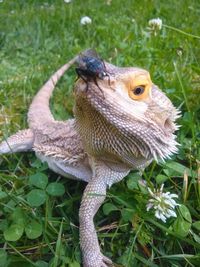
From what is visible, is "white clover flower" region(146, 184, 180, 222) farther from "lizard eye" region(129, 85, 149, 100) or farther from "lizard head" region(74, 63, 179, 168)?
"lizard eye" region(129, 85, 149, 100)

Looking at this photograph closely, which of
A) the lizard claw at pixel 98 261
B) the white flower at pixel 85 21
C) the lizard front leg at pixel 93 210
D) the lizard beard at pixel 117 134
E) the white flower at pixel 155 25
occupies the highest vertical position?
the white flower at pixel 155 25

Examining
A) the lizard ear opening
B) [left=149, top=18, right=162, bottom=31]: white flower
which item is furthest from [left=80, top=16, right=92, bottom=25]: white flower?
the lizard ear opening

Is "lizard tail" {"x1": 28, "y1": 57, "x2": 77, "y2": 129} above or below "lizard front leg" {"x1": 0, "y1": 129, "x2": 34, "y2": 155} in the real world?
above

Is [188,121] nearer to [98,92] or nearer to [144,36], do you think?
[98,92]

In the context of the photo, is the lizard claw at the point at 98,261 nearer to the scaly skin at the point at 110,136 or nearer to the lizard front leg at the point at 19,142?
the scaly skin at the point at 110,136

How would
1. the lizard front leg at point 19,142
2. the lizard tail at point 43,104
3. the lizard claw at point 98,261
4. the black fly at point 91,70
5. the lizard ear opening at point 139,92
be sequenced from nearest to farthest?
the black fly at point 91,70, the lizard ear opening at point 139,92, the lizard claw at point 98,261, the lizard front leg at point 19,142, the lizard tail at point 43,104

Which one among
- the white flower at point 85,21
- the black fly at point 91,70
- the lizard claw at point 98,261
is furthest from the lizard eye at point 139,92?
the white flower at point 85,21

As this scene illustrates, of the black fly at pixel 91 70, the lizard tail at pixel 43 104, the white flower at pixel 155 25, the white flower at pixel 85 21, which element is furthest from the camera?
the white flower at pixel 85 21
